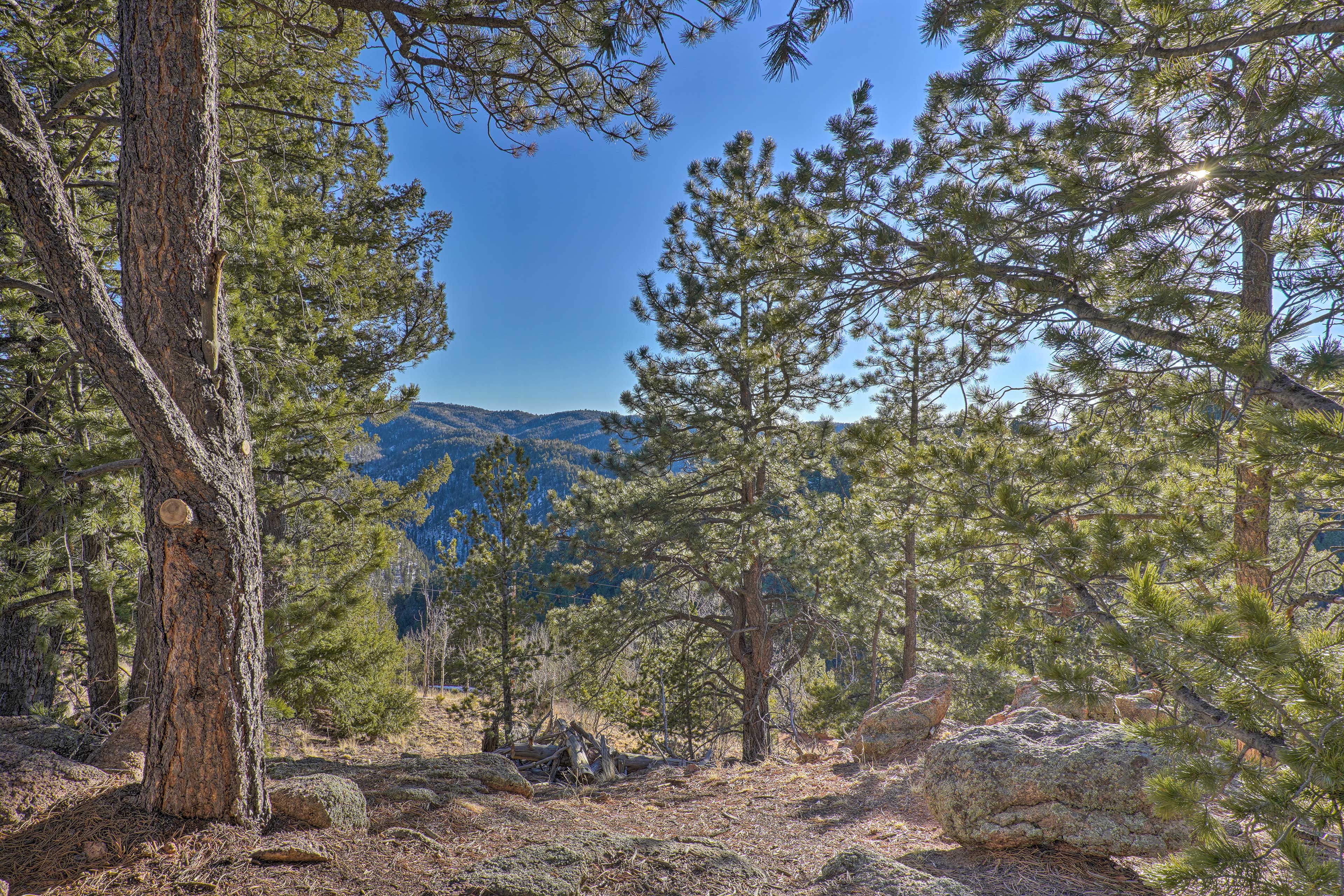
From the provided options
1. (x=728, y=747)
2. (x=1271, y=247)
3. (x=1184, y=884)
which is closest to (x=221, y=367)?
(x=1184, y=884)

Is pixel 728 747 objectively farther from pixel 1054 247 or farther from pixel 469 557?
pixel 1054 247

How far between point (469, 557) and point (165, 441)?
339 inches

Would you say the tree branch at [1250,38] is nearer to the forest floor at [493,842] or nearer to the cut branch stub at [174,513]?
the forest floor at [493,842]

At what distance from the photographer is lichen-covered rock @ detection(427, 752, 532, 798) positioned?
4.57 m

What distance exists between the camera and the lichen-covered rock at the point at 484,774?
4566 millimetres

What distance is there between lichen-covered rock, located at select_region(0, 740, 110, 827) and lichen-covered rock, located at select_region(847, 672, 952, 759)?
7.21m

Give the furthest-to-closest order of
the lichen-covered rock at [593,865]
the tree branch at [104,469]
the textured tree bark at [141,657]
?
1. the textured tree bark at [141,657]
2. the lichen-covered rock at [593,865]
3. the tree branch at [104,469]

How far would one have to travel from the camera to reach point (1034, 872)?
3.14 m

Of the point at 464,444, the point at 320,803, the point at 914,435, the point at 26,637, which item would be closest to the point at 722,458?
the point at 914,435

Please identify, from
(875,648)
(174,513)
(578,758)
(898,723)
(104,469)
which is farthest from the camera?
(875,648)

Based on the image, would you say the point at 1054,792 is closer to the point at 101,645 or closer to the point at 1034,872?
the point at 1034,872

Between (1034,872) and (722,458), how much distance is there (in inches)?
200

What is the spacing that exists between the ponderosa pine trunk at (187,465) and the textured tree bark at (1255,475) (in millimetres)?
4258

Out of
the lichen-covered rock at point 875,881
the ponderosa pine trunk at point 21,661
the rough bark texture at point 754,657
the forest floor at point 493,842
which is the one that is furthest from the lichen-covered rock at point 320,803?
the rough bark texture at point 754,657
